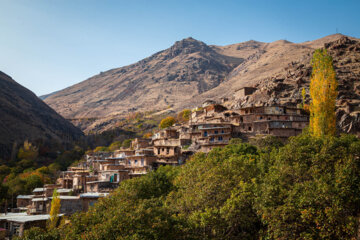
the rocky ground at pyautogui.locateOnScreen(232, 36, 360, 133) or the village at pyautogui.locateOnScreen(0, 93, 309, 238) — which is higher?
the rocky ground at pyautogui.locateOnScreen(232, 36, 360, 133)

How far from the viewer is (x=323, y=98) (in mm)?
36469

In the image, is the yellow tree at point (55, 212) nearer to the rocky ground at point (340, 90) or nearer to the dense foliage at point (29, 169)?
the dense foliage at point (29, 169)

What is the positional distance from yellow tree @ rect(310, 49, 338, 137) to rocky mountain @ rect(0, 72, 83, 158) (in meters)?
92.7

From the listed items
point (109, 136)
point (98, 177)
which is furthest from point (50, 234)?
point (109, 136)

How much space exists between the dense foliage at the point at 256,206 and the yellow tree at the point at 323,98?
9.24 m

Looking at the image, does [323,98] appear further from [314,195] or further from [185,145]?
[185,145]

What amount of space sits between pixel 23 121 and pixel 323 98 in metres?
116

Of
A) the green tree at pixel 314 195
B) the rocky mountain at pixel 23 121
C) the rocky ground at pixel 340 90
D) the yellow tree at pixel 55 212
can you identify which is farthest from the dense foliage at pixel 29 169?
the rocky ground at pixel 340 90

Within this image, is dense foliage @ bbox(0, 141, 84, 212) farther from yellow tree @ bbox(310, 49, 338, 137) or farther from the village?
yellow tree @ bbox(310, 49, 338, 137)

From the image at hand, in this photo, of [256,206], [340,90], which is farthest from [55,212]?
[340,90]

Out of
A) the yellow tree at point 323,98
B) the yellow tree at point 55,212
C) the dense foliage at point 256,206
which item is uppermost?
the yellow tree at point 323,98

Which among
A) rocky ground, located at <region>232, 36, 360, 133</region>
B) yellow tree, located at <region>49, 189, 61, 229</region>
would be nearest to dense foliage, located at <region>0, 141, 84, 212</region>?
yellow tree, located at <region>49, 189, 61, 229</region>

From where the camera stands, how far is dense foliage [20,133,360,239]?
753 inches

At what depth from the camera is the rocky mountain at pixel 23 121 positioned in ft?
355
